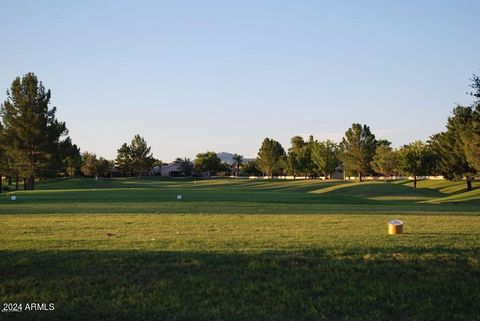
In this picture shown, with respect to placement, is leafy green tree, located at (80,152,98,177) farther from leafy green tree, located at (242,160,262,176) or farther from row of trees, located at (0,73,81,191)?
row of trees, located at (0,73,81,191)

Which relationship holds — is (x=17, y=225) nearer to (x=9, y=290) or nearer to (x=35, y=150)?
(x=9, y=290)

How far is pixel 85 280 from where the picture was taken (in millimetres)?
9383

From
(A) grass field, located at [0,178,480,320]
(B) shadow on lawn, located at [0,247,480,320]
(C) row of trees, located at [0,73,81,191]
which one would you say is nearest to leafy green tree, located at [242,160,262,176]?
(C) row of trees, located at [0,73,81,191]

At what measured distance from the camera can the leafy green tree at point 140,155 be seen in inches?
5541

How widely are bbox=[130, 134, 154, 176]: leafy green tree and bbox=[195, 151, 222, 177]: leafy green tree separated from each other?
61.2 feet

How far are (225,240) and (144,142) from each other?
431 feet

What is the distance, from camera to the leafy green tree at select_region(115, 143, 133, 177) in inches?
5582

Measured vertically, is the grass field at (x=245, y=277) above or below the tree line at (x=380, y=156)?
below

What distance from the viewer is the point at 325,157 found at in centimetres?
10581

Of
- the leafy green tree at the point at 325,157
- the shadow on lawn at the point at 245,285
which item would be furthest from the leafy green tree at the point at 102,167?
the shadow on lawn at the point at 245,285

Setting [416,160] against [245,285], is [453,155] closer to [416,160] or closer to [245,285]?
[416,160]

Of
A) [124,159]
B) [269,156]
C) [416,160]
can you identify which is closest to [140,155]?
[124,159]

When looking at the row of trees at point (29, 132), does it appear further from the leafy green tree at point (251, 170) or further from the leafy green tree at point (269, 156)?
the leafy green tree at point (251, 170)

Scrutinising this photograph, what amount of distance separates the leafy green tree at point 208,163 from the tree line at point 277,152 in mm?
20696
